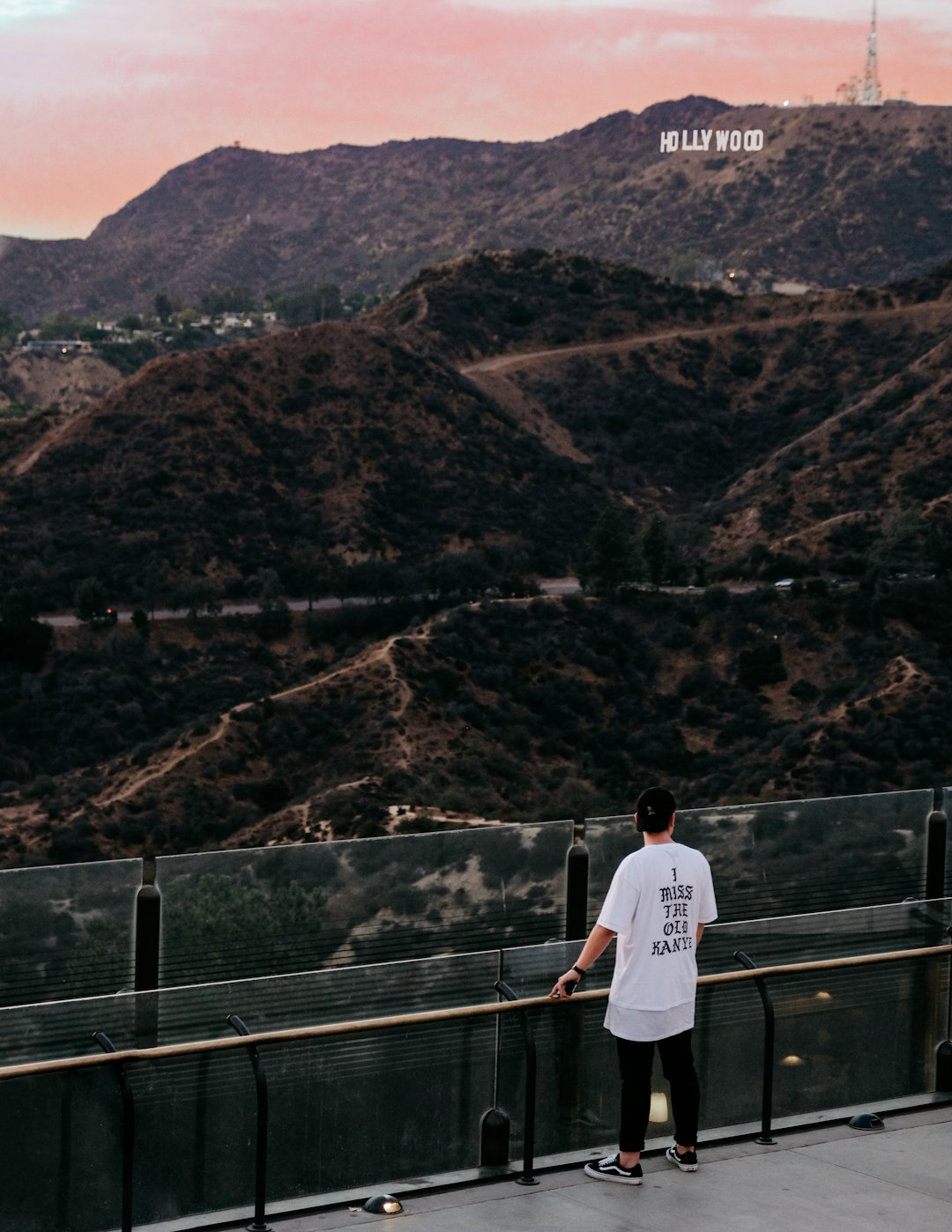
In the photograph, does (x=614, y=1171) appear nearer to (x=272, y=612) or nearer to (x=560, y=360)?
(x=272, y=612)

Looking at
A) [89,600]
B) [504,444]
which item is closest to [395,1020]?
[89,600]

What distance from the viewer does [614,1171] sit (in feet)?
23.1

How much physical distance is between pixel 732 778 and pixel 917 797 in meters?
39.9

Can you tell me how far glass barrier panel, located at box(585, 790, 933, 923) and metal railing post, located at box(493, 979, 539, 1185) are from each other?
81cm

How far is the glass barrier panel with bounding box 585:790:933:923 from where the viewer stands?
26.0 ft

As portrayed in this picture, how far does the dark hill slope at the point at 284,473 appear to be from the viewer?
73062mm

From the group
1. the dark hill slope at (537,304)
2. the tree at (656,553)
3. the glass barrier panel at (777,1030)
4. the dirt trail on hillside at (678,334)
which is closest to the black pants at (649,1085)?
the glass barrier panel at (777,1030)

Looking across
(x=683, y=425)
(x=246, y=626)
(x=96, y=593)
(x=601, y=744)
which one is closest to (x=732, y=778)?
(x=601, y=744)

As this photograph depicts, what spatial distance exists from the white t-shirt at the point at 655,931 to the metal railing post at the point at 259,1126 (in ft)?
4.51

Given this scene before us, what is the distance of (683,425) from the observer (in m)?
99.6

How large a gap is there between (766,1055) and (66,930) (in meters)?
2.99

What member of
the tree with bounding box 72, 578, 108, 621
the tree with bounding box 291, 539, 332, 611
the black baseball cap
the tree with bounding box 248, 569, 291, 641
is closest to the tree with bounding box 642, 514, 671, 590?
the tree with bounding box 291, 539, 332, 611

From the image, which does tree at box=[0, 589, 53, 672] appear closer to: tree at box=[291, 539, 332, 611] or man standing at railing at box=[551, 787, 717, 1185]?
tree at box=[291, 539, 332, 611]

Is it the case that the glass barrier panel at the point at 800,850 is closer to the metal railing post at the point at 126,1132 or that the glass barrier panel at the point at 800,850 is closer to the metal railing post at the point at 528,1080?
the metal railing post at the point at 528,1080
